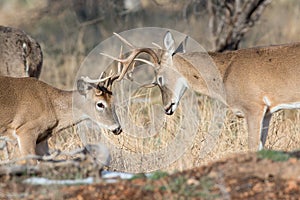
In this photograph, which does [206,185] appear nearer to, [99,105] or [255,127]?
[255,127]

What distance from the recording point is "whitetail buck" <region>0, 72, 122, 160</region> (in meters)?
10.2

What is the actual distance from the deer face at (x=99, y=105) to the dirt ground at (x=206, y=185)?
388cm

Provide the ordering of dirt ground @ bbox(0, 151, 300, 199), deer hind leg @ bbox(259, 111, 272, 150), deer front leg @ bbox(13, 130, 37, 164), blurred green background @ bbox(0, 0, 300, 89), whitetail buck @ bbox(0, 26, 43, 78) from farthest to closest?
blurred green background @ bbox(0, 0, 300, 89) → whitetail buck @ bbox(0, 26, 43, 78) → deer hind leg @ bbox(259, 111, 272, 150) → deer front leg @ bbox(13, 130, 37, 164) → dirt ground @ bbox(0, 151, 300, 199)

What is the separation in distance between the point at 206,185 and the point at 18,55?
7055mm

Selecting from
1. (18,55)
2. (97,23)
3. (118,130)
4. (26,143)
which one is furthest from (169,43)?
(97,23)

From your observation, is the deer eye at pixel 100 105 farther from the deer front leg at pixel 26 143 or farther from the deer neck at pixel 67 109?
the deer front leg at pixel 26 143

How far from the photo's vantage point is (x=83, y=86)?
10.9 meters

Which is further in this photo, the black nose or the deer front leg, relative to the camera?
the black nose

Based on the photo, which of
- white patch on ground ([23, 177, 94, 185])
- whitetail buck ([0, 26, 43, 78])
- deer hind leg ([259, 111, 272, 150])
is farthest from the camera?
whitetail buck ([0, 26, 43, 78])

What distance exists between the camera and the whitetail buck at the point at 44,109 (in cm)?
1020

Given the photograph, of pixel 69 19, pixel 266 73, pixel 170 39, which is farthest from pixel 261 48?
pixel 69 19

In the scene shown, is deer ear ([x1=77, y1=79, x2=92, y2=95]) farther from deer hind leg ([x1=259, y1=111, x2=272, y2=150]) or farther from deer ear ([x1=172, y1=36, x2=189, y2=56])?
deer hind leg ([x1=259, y1=111, x2=272, y2=150])

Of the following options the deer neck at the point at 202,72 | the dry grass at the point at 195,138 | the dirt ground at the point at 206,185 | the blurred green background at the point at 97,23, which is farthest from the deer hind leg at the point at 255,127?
the blurred green background at the point at 97,23

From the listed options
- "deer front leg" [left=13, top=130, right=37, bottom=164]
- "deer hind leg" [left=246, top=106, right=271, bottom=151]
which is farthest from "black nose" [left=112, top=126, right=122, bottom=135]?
"deer hind leg" [left=246, top=106, right=271, bottom=151]
